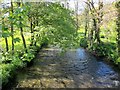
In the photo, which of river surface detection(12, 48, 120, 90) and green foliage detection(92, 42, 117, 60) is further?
green foliage detection(92, 42, 117, 60)

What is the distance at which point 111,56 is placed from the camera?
19812 millimetres

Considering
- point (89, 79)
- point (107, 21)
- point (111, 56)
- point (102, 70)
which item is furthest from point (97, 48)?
point (89, 79)

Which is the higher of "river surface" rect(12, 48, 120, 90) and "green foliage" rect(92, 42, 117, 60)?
"green foliage" rect(92, 42, 117, 60)

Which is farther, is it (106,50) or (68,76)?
(106,50)

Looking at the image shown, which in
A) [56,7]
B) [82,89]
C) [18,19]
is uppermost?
[56,7]

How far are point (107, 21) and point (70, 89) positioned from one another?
1219cm

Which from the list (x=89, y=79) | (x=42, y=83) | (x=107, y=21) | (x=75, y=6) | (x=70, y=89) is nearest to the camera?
(x=70, y=89)

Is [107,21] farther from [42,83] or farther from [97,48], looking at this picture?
[42,83]

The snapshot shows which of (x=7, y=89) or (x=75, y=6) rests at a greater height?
(x=75, y=6)

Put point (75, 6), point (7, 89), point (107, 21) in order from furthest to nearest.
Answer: point (75, 6) < point (107, 21) < point (7, 89)

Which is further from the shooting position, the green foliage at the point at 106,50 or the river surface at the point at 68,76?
the green foliage at the point at 106,50

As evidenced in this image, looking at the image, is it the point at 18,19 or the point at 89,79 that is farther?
the point at 89,79

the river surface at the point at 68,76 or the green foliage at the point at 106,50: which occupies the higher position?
the green foliage at the point at 106,50

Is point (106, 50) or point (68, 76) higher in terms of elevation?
point (106, 50)
